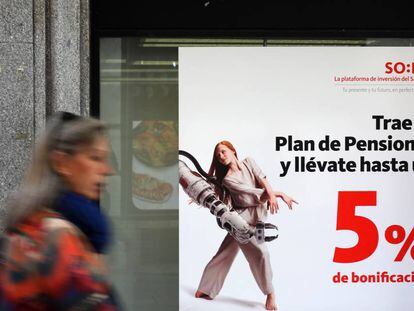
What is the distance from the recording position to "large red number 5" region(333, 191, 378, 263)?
638 centimetres

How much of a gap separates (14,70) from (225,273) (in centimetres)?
229

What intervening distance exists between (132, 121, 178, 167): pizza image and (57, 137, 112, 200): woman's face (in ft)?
12.9

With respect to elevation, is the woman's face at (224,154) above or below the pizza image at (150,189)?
above

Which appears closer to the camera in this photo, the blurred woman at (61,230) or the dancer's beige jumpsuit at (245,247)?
the blurred woman at (61,230)

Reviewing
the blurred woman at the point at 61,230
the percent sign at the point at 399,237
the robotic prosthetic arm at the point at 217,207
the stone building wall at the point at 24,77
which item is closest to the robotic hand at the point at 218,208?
the robotic prosthetic arm at the point at 217,207

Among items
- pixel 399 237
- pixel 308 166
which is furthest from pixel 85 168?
pixel 399 237

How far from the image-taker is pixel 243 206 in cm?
646

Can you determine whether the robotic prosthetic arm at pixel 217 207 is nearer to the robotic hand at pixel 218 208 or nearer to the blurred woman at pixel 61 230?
the robotic hand at pixel 218 208

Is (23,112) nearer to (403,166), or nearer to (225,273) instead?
(225,273)

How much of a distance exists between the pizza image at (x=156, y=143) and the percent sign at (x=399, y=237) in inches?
71.6

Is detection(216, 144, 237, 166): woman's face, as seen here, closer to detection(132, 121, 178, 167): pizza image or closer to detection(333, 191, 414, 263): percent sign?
detection(132, 121, 178, 167): pizza image

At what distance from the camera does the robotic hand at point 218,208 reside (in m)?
6.36

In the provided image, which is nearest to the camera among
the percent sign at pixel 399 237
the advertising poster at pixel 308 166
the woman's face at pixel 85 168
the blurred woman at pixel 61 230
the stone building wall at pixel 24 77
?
the blurred woman at pixel 61 230

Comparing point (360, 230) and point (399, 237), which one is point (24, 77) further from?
point (399, 237)
